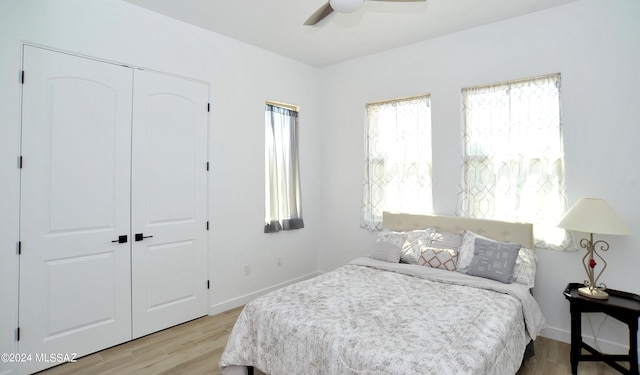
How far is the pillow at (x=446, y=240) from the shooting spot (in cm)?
316

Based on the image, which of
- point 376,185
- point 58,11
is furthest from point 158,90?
point 376,185

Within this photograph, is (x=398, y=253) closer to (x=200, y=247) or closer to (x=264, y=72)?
(x=200, y=247)

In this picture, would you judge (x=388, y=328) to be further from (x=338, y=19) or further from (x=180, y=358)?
(x=338, y=19)

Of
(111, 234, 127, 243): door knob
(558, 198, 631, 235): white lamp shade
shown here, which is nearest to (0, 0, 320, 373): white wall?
(111, 234, 127, 243): door knob

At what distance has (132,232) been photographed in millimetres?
2908

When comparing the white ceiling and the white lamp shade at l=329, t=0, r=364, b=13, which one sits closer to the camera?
the white lamp shade at l=329, t=0, r=364, b=13

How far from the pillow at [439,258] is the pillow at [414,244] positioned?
71mm

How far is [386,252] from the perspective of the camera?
3324 mm

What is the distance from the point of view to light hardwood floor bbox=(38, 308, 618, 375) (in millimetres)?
2463

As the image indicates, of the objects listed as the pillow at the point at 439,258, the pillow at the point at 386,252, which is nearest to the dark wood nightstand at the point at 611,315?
the pillow at the point at 439,258

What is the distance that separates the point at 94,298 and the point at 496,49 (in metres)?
4.34

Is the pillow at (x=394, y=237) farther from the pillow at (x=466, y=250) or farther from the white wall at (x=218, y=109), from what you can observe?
the white wall at (x=218, y=109)

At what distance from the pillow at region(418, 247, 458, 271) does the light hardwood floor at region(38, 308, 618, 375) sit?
36.2 inches

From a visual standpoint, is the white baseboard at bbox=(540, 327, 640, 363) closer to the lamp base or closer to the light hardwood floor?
the light hardwood floor
